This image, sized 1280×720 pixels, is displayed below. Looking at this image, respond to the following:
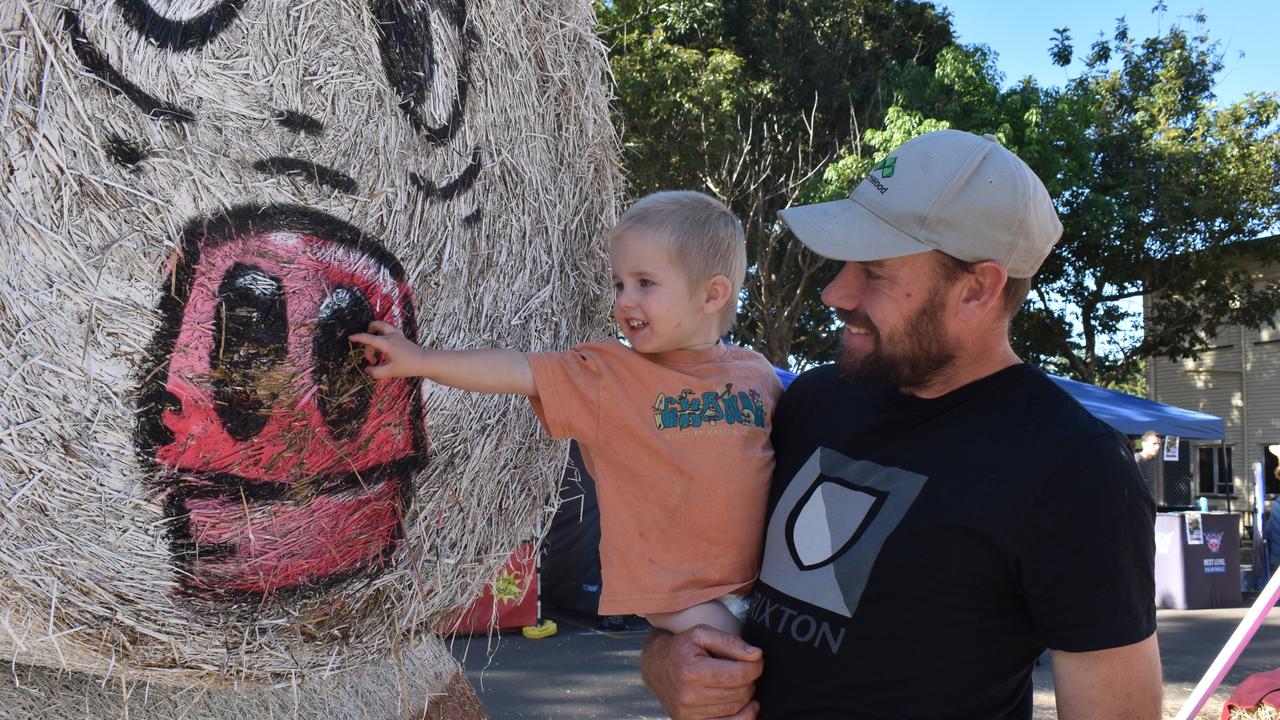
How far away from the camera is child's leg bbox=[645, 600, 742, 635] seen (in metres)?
1.90

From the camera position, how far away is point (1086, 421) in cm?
160

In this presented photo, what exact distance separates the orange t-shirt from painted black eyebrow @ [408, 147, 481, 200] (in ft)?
1.17

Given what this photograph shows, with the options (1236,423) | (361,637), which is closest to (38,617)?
(361,637)

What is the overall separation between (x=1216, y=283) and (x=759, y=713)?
62.0 ft

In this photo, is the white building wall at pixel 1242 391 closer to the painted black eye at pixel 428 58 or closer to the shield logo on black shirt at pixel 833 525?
the shield logo on black shirt at pixel 833 525

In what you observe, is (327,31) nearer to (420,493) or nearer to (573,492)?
(420,493)

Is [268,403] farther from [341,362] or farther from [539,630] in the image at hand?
[539,630]

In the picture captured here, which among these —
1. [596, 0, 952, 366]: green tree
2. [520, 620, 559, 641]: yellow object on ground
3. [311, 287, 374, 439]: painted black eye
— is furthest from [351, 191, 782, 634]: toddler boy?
[596, 0, 952, 366]: green tree

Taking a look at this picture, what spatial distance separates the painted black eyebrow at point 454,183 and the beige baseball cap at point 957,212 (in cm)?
68

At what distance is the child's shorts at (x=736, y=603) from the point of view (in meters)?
1.94

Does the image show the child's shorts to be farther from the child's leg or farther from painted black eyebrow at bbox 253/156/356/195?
painted black eyebrow at bbox 253/156/356/195

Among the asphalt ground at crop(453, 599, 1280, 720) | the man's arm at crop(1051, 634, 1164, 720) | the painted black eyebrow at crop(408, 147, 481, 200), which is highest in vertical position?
the painted black eyebrow at crop(408, 147, 481, 200)

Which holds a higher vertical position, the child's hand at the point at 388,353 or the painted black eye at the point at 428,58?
the painted black eye at the point at 428,58

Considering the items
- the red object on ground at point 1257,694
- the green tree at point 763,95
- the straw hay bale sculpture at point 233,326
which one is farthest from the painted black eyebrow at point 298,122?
the green tree at point 763,95
